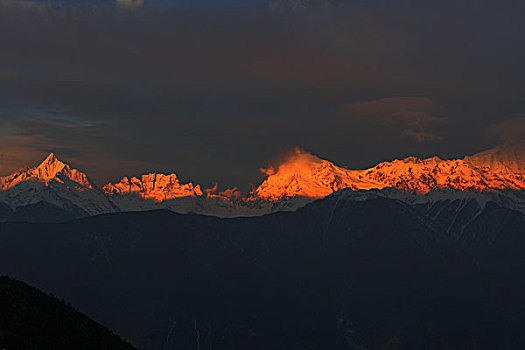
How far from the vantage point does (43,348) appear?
196 metres

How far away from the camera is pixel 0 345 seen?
186000mm

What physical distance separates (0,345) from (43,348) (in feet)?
40.4
